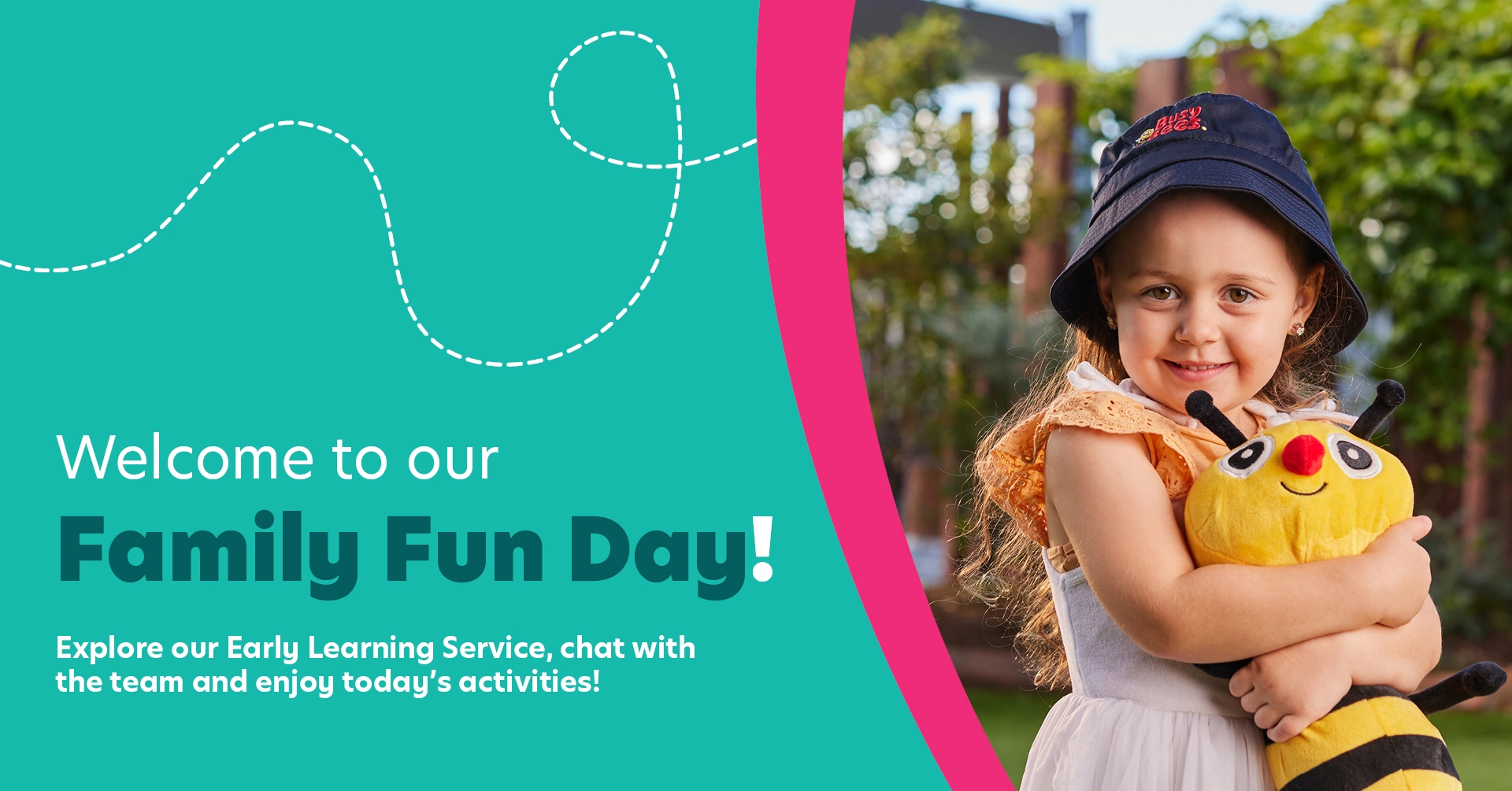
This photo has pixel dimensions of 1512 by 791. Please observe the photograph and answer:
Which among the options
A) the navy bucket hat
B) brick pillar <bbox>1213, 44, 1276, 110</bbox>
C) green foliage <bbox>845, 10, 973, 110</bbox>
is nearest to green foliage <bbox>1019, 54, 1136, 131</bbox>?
green foliage <bbox>845, 10, 973, 110</bbox>

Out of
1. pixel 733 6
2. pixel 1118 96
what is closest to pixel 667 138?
pixel 733 6

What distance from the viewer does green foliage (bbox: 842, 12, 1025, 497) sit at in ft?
19.2

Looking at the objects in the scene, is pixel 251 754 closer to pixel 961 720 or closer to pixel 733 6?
pixel 961 720

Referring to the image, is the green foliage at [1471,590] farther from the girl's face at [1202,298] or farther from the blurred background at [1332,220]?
the girl's face at [1202,298]

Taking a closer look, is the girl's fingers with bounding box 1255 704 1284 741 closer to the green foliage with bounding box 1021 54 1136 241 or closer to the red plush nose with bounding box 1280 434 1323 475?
the red plush nose with bounding box 1280 434 1323 475

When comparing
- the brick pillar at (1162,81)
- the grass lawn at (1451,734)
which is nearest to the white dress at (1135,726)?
the grass lawn at (1451,734)

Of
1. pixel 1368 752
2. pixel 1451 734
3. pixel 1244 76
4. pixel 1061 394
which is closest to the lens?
pixel 1368 752

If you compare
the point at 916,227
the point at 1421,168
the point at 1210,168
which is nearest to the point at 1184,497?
Result: the point at 1210,168

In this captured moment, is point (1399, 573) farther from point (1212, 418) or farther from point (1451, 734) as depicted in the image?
point (1451, 734)

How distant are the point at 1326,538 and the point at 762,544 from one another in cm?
51

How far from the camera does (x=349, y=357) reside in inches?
50.0

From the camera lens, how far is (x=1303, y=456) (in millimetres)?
1194

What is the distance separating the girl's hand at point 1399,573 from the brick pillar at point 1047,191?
461 cm

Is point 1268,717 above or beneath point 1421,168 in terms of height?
beneath
